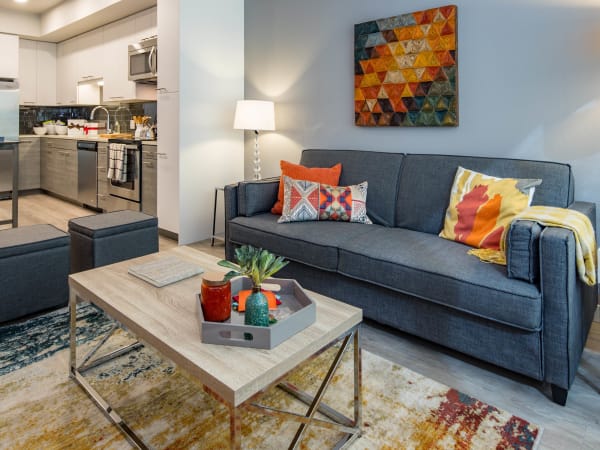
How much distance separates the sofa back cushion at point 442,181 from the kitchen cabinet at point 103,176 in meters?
3.45

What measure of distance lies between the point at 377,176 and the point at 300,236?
0.76m

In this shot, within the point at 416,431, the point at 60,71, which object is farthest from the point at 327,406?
the point at 60,71

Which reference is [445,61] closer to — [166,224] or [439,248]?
[439,248]

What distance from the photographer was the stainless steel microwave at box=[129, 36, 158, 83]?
168 inches

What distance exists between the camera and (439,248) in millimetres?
2227

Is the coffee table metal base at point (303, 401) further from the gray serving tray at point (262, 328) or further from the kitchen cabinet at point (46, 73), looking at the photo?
the kitchen cabinet at point (46, 73)

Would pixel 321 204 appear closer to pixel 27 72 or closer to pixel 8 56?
pixel 8 56

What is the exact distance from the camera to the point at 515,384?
1845 mm

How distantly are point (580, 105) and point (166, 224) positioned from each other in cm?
324

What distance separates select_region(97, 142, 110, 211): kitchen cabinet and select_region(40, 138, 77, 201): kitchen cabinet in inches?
29.0

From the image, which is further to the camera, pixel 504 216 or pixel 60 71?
pixel 60 71

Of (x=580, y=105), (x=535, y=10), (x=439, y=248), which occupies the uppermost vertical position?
(x=535, y=10)

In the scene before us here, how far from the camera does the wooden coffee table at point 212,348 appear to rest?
3.65 ft

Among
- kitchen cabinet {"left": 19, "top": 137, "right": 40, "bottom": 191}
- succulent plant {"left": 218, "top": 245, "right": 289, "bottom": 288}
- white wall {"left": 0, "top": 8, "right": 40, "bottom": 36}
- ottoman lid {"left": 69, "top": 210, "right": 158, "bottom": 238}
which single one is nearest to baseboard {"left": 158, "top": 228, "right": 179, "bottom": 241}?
ottoman lid {"left": 69, "top": 210, "right": 158, "bottom": 238}
